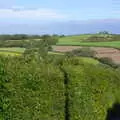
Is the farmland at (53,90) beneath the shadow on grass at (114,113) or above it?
above

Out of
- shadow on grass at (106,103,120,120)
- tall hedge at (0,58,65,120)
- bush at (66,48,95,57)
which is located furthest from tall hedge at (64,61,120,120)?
bush at (66,48,95,57)

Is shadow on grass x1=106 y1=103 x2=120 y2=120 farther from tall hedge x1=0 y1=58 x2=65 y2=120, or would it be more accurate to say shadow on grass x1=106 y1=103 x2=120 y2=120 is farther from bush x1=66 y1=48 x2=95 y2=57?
bush x1=66 y1=48 x2=95 y2=57

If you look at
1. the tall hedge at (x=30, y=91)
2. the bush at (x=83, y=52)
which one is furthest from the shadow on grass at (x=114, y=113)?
the bush at (x=83, y=52)

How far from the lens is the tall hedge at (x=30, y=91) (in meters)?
15.4

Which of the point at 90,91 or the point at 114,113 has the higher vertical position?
the point at 90,91

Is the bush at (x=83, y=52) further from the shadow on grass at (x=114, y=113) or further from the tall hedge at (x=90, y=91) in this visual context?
the shadow on grass at (x=114, y=113)

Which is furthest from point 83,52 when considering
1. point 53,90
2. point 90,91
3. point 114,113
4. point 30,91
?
point 30,91

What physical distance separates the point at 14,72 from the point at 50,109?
6.74 ft

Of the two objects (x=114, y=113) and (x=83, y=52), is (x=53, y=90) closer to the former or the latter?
(x=114, y=113)

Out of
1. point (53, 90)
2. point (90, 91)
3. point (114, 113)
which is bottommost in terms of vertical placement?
point (114, 113)

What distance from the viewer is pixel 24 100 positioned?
51.0 feet

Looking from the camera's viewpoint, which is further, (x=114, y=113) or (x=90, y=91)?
(x=114, y=113)

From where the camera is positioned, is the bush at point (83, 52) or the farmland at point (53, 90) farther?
the bush at point (83, 52)

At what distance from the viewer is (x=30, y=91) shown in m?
15.7
